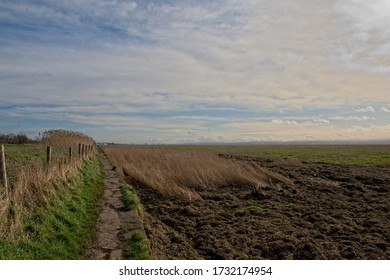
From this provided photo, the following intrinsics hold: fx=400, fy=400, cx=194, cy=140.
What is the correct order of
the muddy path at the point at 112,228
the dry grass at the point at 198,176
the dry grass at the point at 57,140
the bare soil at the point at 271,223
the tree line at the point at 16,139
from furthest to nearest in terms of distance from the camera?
the tree line at the point at 16,139 → the dry grass at the point at 57,140 → the dry grass at the point at 198,176 → the bare soil at the point at 271,223 → the muddy path at the point at 112,228

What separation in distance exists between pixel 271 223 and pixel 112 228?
512 centimetres

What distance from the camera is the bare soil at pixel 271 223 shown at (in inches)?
387

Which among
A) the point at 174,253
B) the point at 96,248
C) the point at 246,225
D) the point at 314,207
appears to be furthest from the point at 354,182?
the point at 96,248

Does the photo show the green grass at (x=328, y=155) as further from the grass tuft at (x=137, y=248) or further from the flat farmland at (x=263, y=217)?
the grass tuft at (x=137, y=248)

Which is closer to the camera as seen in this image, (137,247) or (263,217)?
(137,247)

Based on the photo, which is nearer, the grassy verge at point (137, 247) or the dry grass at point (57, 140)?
the grassy verge at point (137, 247)

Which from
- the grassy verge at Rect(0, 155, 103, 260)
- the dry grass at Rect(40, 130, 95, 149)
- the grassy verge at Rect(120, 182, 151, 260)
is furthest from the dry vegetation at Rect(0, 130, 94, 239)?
the dry grass at Rect(40, 130, 95, 149)

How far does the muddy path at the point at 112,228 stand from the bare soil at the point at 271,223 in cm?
63

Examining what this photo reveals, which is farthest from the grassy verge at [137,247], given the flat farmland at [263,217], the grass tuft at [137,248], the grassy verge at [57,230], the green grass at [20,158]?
the green grass at [20,158]

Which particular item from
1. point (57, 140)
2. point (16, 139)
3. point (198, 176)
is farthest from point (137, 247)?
point (16, 139)

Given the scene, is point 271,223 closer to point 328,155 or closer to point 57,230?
point 57,230

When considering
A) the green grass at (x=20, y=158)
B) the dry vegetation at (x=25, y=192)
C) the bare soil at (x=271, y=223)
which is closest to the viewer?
the dry vegetation at (x=25, y=192)

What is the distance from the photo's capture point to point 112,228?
10.2 m
